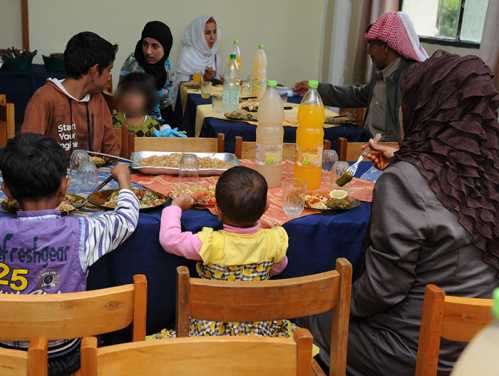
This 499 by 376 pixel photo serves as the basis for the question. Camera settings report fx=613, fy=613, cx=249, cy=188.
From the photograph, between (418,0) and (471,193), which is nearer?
(471,193)

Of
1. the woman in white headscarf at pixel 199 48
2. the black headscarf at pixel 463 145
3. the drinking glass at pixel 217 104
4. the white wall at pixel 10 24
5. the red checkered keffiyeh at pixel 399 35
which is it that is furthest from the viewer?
the white wall at pixel 10 24

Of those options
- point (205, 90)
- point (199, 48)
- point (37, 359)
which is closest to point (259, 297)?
point (37, 359)

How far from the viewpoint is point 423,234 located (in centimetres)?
162

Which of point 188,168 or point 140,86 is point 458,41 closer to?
point 140,86

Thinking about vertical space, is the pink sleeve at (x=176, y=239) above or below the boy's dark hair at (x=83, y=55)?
below

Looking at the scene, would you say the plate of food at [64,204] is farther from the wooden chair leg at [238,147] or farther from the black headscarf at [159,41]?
the black headscarf at [159,41]

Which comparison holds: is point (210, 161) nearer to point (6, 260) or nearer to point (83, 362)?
point (6, 260)

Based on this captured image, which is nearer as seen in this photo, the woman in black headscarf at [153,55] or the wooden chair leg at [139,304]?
the wooden chair leg at [139,304]

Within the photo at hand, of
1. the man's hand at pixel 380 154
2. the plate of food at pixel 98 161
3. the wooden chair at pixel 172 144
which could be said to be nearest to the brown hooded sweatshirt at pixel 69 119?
the wooden chair at pixel 172 144

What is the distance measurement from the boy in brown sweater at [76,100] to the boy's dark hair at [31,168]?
0.87 m

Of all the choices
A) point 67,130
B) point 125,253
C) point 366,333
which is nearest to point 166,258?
point 125,253

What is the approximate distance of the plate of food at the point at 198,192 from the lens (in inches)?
74.9

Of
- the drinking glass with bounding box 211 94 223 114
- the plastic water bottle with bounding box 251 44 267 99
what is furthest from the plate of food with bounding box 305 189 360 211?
the plastic water bottle with bounding box 251 44 267 99

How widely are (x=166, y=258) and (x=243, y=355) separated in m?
0.79
